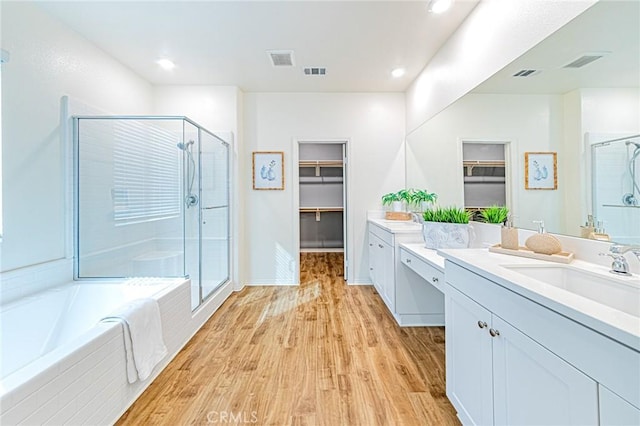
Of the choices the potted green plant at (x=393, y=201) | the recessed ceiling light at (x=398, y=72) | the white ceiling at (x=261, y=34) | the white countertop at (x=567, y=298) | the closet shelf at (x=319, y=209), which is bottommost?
the white countertop at (x=567, y=298)

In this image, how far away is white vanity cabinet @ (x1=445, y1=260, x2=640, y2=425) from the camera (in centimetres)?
73

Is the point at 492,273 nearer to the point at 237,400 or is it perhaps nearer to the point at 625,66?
the point at 625,66

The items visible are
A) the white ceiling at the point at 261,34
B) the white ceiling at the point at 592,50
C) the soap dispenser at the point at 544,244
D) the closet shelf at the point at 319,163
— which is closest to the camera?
the white ceiling at the point at 592,50

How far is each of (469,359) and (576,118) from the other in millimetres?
1289

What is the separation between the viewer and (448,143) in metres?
2.81

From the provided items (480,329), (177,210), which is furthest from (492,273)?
(177,210)

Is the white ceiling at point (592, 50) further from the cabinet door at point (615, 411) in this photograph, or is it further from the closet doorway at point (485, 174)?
the cabinet door at point (615, 411)

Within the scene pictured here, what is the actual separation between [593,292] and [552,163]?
0.75 metres

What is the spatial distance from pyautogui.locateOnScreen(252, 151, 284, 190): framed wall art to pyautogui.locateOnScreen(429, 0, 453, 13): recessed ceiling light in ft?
7.99

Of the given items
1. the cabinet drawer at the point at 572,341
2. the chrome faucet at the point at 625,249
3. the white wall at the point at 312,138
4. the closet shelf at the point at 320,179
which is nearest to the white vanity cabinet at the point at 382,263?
the white wall at the point at 312,138

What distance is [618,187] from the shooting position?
1.26m

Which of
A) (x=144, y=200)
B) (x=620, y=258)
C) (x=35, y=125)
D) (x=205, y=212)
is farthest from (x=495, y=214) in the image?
(x=35, y=125)

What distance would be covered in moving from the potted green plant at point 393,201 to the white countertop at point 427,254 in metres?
1.18

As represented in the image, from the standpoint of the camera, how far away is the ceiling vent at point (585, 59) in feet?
4.38
